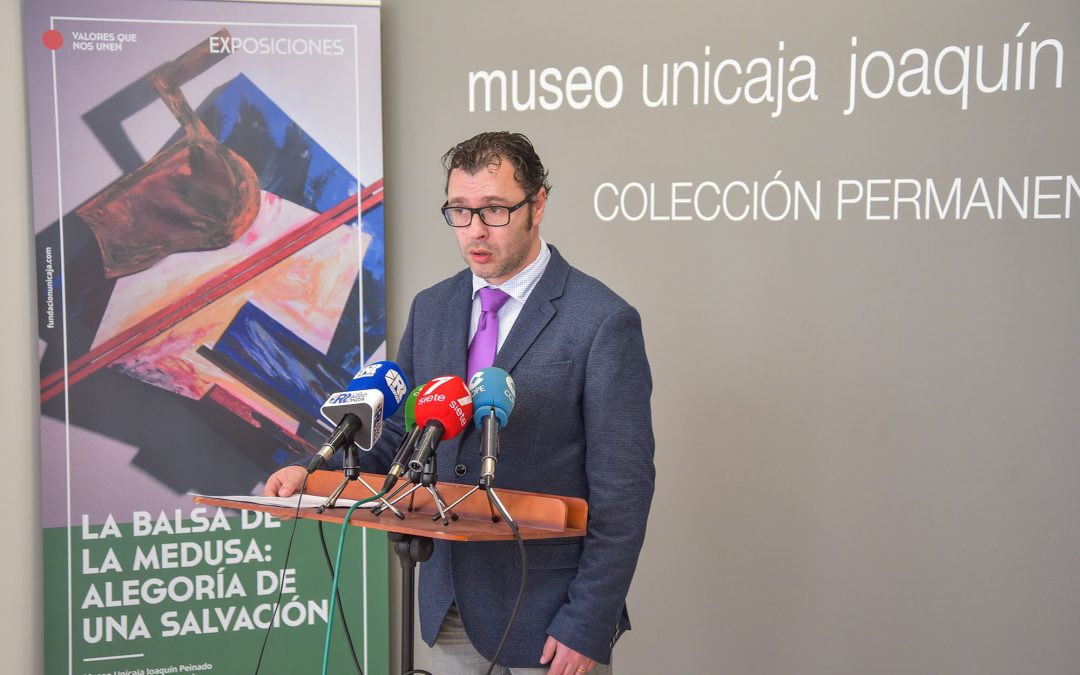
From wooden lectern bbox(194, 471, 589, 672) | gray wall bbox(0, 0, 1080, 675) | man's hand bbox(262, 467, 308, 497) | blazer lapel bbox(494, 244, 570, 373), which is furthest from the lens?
gray wall bbox(0, 0, 1080, 675)

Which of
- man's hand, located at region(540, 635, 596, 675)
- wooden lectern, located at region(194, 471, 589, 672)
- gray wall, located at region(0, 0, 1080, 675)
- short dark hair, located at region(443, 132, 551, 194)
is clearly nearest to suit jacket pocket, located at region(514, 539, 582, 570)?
man's hand, located at region(540, 635, 596, 675)

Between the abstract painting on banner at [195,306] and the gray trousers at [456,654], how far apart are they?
1095mm

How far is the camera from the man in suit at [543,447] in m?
1.78

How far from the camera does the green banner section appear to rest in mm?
2854

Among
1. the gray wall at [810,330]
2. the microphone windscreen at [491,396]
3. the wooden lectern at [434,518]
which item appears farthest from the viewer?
the gray wall at [810,330]

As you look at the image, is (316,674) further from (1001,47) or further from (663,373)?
(1001,47)

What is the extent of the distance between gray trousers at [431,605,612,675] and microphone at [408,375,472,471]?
2.06 ft

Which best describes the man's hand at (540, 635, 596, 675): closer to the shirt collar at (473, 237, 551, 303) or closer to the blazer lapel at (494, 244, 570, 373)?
the blazer lapel at (494, 244, 570, 373)

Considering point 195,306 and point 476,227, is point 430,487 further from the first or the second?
point 195,306

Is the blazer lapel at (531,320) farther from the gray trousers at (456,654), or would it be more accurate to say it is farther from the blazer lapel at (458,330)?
the gray trousers at (456,654)

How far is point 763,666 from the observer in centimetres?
299

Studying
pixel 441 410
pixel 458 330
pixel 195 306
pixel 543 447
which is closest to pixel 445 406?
pixel 441 410

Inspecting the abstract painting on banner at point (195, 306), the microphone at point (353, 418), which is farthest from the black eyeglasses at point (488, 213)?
the abstract painting on banner at point (195, 306)

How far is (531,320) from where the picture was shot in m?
1.89
